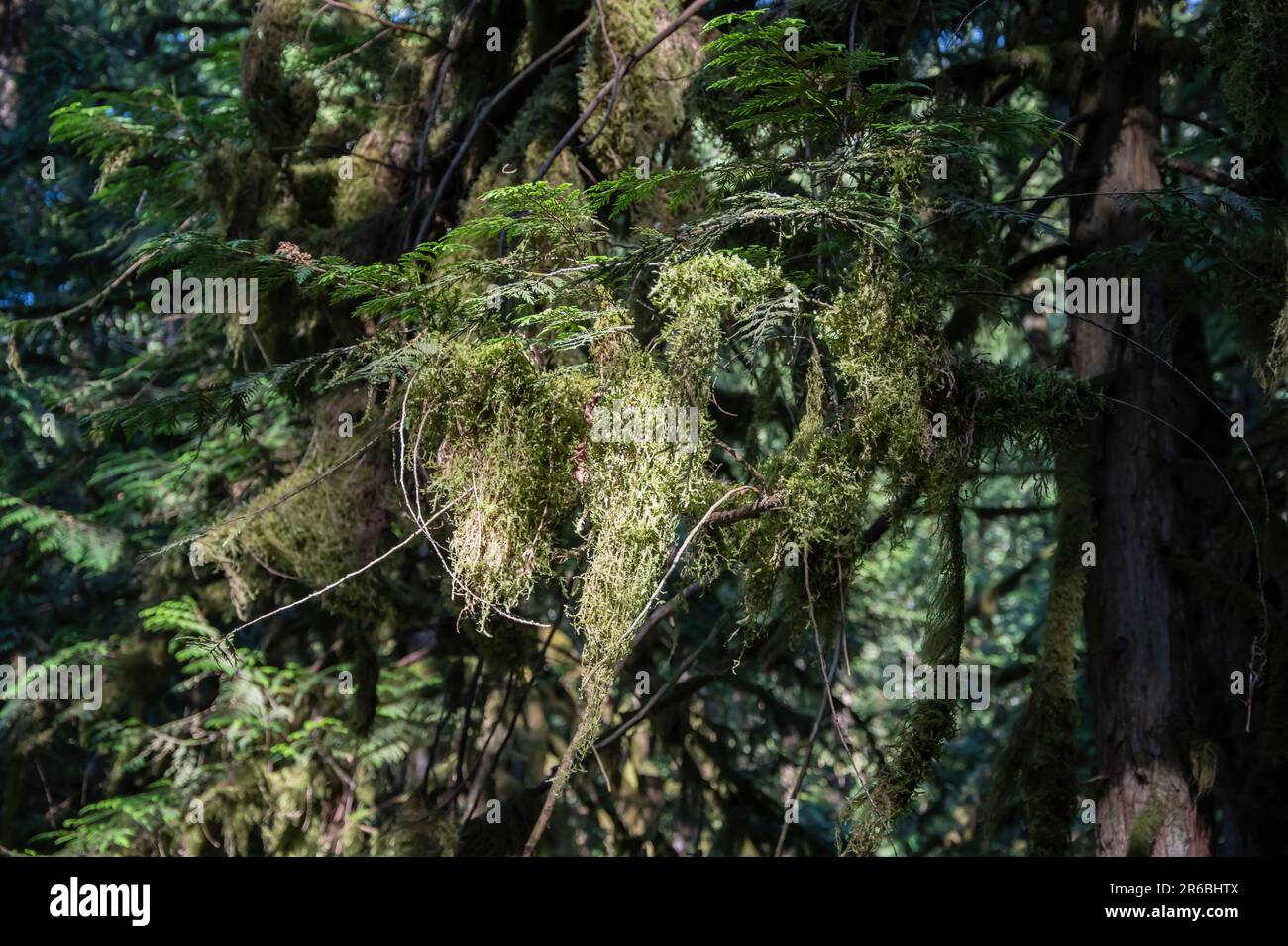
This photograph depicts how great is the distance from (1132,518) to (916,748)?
8.19ft

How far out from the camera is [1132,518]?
204 inches

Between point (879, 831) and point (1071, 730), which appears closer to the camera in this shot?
point (879, 831)

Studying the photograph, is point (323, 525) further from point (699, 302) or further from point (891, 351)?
point (891, 351)

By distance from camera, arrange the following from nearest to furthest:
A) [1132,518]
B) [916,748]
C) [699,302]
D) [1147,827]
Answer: [699,302], [916,748], [1147,827], [1132,518]

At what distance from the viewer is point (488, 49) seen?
17.8 ft

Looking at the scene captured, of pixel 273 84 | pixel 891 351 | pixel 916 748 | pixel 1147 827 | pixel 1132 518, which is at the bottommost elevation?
pixel 1147 827

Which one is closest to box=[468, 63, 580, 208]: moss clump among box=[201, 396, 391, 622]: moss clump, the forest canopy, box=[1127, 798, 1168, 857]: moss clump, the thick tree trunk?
the forest canopy

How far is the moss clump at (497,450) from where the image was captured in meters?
2.92

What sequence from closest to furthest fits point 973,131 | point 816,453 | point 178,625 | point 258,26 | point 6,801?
point 973,131 → point 816,453 → point 258,26 → point 178,625 → point 6,801

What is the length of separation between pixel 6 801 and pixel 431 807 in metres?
5.39

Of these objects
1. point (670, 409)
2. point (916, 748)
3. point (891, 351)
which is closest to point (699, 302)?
point (670, 409)

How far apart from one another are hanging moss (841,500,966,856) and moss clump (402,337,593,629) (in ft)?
3.38
